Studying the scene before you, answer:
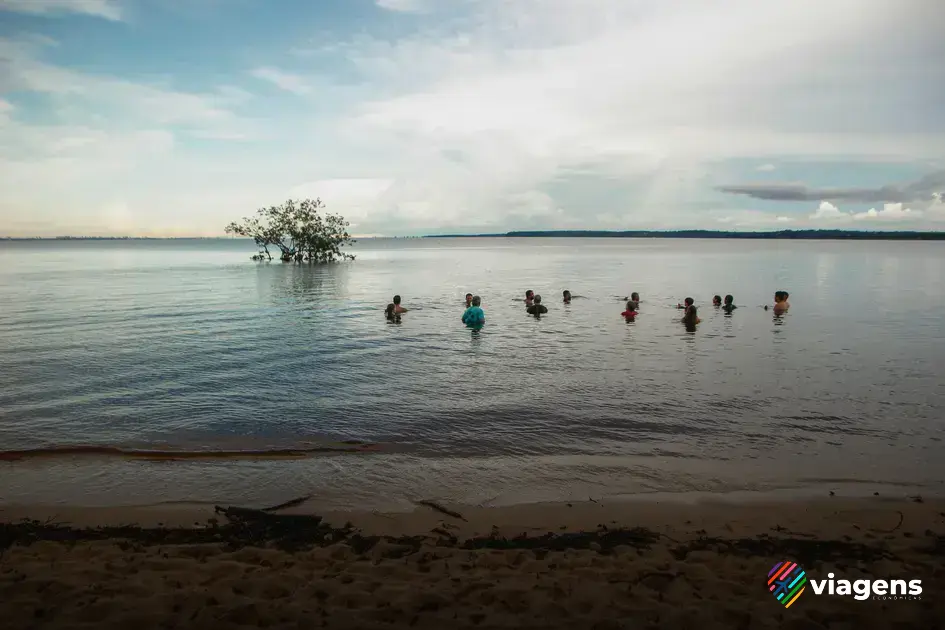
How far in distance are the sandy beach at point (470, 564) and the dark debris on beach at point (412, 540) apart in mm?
28

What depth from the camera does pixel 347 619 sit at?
5539mm

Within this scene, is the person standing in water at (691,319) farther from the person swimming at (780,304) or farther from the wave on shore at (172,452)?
the wave on shore at (172,452)

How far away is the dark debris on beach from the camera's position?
23.4ft

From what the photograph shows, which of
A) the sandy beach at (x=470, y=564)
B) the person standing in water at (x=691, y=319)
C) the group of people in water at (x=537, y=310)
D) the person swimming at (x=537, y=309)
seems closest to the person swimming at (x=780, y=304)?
the group of people in water at (x=537, y=310)

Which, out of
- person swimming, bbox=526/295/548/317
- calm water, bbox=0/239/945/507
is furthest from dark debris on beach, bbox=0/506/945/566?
person swimming, bbox=526/295/548/317

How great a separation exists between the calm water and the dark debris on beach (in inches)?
49.6

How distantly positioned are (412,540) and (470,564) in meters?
1.10

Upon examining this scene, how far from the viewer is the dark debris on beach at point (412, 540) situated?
23.4 feet

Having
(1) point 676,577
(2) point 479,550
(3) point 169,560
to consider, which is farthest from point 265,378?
(1) point 676,577

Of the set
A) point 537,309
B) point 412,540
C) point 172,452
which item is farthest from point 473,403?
point 537,309

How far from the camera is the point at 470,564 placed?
22.0 feet

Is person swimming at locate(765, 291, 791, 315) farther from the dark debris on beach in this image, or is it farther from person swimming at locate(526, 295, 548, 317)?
the dark debris on beach

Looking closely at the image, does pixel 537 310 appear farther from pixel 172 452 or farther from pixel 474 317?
pixel 172 452

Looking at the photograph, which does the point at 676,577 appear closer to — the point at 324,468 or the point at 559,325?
the point at 324,468
